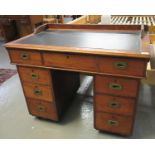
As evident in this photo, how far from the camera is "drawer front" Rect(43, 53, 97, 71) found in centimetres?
108

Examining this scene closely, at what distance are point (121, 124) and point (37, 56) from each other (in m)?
0.78

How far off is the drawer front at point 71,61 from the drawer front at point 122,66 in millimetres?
58

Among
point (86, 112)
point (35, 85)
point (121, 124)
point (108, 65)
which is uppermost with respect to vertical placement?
point (108, 65)

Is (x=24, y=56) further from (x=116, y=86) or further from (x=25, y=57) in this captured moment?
(x=116, y=86)

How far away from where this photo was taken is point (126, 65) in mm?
1002

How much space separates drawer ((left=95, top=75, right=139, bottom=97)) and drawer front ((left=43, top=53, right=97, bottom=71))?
10 centimetres

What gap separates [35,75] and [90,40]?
49 cm

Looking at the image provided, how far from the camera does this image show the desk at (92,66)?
1.03 m

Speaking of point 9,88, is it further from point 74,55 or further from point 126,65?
point 126,65

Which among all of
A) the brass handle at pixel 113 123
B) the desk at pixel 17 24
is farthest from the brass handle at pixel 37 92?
the desk at pixel 17 24

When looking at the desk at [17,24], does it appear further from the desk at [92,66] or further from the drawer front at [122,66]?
the drawer front at [122,66]

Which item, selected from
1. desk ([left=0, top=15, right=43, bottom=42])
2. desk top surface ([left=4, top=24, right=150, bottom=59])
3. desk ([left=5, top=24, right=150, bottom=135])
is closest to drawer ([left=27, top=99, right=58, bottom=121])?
desk ([left=5, top=24, right=150, bottom=135])

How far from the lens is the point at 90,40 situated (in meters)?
1.25

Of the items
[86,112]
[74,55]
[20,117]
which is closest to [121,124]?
[86,112]
